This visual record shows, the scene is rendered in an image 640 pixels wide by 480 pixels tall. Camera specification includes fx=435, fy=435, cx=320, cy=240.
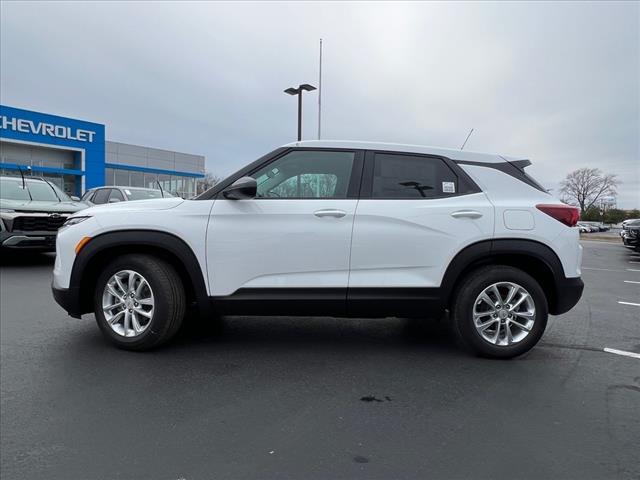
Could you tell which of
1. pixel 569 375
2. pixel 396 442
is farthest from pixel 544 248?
pixel 396 442

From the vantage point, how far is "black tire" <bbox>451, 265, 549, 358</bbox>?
3.63 m

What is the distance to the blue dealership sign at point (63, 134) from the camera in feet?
95.5

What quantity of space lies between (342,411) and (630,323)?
417 cm

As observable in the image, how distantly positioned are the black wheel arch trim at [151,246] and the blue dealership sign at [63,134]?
32.0 m

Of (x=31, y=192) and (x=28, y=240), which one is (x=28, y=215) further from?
(x=31, y=192)

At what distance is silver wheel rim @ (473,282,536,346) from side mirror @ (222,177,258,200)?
2072mm

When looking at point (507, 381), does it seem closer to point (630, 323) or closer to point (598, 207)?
point (630, 323)

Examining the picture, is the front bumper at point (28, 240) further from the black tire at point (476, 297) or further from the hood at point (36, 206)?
the black tire at point (476, 297)

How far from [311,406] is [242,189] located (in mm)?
1733

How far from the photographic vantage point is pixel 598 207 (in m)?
74.4

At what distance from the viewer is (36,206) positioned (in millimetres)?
8250

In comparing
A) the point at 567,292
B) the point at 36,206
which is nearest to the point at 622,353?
the point at 567,292

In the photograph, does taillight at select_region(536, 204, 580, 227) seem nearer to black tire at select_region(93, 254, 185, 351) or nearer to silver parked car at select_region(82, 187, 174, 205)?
black tire at select_region(93, 254, 185, 351)

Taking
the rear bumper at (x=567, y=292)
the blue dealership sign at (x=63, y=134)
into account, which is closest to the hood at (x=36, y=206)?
the rear bumper at (x=567, y=292)
